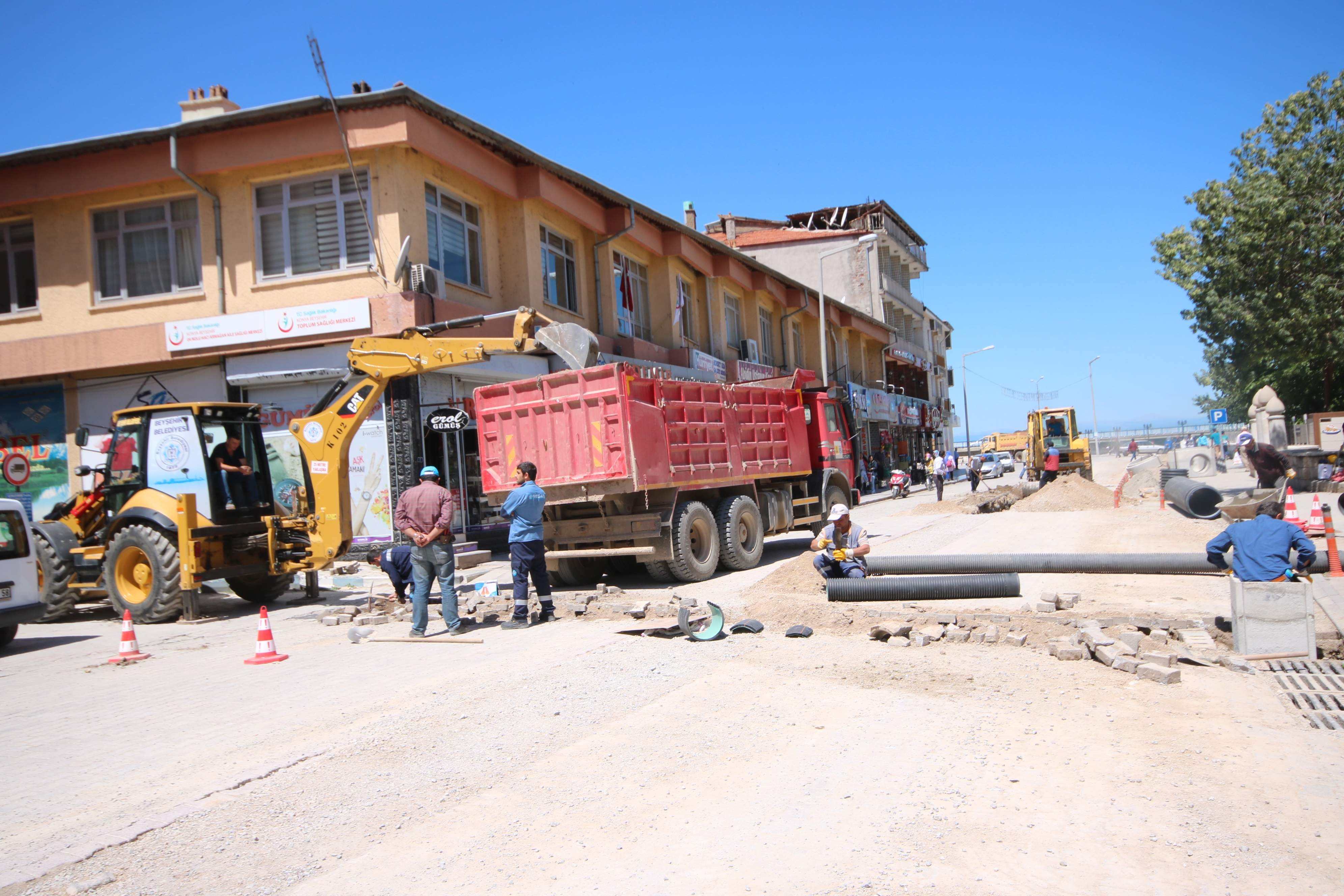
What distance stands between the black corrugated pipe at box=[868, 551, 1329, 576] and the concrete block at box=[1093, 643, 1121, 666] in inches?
158

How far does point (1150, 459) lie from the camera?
31.1 m

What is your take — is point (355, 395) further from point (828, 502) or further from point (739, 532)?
point (828, 502)

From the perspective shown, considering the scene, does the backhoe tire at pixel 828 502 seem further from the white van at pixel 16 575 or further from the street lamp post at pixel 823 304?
the white van at pixel 16 575

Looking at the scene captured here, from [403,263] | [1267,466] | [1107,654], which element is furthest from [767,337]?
[1107,654]

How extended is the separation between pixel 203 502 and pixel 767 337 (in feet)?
96.3

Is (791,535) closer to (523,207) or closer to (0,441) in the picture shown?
(523,207)

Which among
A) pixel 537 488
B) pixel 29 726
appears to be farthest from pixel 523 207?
pixel 29 726

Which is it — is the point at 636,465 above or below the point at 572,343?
below

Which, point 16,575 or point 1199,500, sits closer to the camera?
point 16,575

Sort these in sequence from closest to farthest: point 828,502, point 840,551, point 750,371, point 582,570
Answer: point 840,551 → point 582,570 → point 828,502 → point 750,371

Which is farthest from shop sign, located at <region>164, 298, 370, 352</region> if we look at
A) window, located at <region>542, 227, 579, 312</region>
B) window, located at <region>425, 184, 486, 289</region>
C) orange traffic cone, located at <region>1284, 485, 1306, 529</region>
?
orange traffic cone, located at <region>1284, 485, 1306, 529</region>

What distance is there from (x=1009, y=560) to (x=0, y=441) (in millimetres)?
20989

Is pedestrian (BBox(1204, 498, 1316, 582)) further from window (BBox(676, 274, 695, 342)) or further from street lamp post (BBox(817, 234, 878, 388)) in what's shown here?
window (BBox(676, 274, 695, 342))

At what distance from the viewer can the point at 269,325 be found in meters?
18.2
